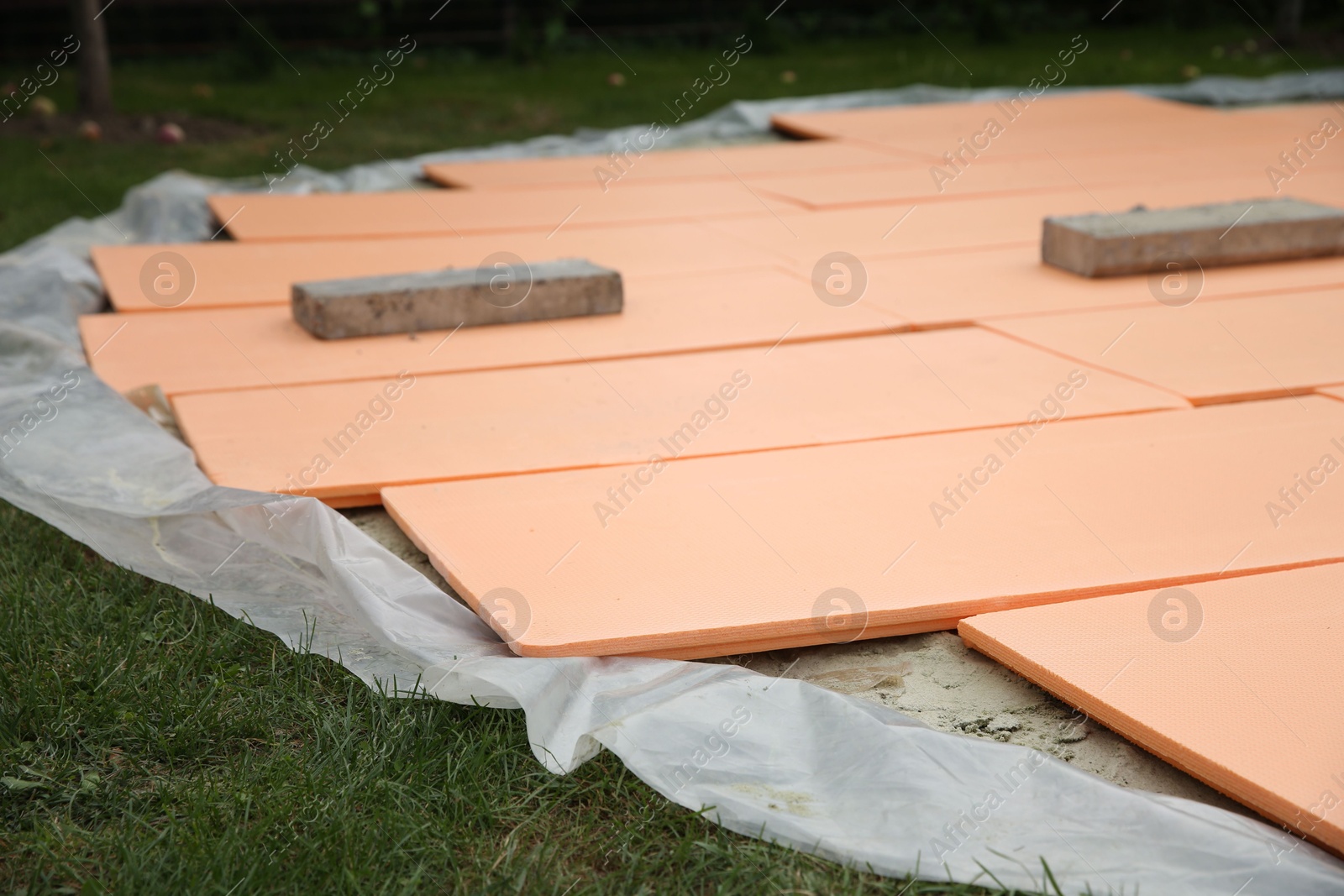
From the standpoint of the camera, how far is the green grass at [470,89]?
6684mm

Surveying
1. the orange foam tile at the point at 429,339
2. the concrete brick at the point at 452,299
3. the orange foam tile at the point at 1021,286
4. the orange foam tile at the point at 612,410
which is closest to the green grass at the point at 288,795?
the orange foam tile at the point at 612,410

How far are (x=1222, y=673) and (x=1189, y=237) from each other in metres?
2.68

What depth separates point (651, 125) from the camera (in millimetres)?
7543

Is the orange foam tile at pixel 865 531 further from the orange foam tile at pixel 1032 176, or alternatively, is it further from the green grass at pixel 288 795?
the orange foam tile at pixel 1032 176


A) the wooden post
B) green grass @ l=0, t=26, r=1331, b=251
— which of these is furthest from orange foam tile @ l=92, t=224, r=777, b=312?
the wooden post

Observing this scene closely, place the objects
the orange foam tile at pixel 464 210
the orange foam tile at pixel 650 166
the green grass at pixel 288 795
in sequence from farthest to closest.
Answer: the orange foam tile at pixel 650 166, the orange foam tile at pixel 464 210, the green grass at pixel 288 795

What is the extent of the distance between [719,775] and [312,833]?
511mm

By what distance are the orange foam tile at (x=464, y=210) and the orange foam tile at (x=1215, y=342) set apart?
195cm

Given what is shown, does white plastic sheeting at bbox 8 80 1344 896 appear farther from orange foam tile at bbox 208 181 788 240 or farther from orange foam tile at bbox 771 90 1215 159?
orange foam tile at bbox 771 90 1215 159

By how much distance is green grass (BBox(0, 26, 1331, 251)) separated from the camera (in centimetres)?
668

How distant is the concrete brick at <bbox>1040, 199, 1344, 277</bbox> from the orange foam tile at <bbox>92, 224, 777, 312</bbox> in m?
1.01

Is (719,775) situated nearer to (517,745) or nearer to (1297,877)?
(517,745)

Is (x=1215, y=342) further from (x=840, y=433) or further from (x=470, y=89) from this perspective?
(x=470, y=89)

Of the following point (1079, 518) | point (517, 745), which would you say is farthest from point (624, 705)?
point (1079, 518)
